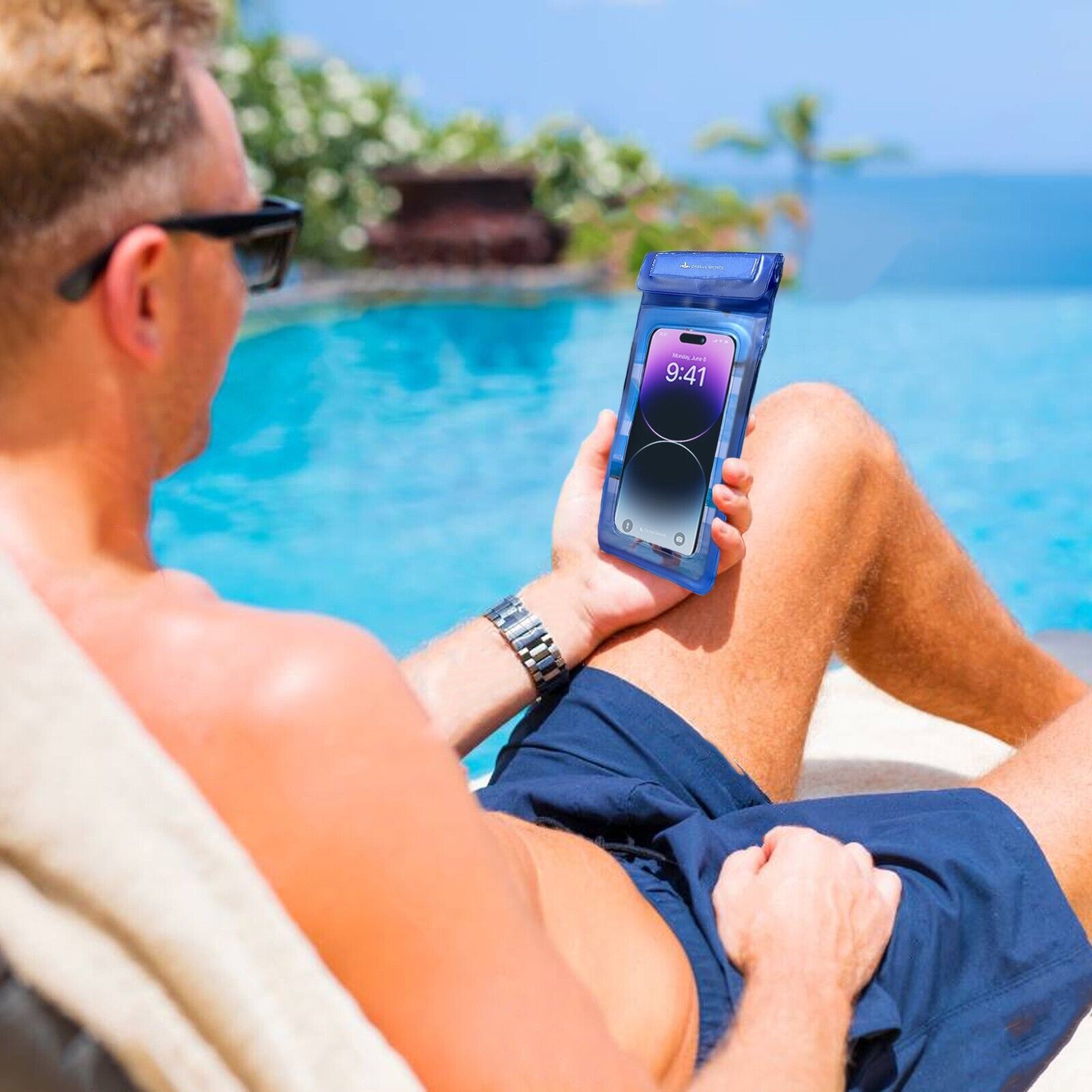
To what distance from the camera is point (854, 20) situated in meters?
47.9

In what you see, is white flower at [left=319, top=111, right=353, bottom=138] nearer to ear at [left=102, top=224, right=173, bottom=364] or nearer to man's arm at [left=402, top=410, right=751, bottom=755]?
man's arm at [left=402, top=410, right=751, bottom=755]

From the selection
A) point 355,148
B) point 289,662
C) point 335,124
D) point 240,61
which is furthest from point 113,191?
point 355,148

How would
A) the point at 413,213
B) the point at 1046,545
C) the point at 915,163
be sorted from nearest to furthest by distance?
the point at 1046,545, the point at 413,213, the point at 915,163

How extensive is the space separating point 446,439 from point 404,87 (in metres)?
10.7

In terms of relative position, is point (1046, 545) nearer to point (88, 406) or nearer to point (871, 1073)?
point (871, 1073)

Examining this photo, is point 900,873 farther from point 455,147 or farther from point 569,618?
point 455,147

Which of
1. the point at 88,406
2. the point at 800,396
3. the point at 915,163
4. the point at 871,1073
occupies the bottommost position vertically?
the point at 915,163

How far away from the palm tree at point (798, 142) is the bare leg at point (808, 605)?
21.0 meters

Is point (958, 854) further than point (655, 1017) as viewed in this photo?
Yes

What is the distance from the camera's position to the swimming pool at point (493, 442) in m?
6.20

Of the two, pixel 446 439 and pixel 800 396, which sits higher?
pixel 800 396

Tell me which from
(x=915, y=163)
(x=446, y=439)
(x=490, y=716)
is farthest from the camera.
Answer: (x=915, y=163)

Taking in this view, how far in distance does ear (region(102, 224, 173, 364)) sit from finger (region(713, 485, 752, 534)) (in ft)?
3.20

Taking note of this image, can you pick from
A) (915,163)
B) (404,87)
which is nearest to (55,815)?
A: (404,87)
